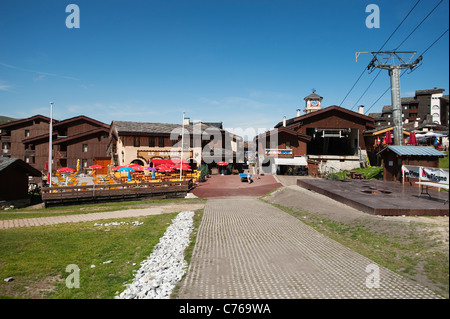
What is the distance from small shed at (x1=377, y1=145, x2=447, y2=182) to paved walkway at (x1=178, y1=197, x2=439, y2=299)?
1293 centimetres

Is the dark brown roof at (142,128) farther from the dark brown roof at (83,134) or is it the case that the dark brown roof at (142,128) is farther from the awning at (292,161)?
the awning at (292,161)

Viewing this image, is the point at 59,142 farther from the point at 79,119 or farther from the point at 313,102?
the point at 313,102

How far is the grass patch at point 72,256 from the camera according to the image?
21.6 ft

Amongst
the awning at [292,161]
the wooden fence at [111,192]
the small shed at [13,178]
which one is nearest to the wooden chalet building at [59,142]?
the small shed at [13,178]

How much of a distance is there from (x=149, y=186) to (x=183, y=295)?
1947cm

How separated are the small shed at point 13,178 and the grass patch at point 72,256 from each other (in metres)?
12.5

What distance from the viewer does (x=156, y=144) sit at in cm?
3828

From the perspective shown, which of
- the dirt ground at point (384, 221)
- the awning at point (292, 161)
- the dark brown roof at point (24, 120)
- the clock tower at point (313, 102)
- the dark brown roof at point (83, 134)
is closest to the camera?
the dirt ground at point (384, 221)

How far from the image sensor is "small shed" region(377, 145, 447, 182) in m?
18.0

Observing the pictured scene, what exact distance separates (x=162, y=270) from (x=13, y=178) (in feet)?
76.8

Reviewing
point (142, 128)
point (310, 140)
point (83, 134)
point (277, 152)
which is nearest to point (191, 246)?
point (277, 152)

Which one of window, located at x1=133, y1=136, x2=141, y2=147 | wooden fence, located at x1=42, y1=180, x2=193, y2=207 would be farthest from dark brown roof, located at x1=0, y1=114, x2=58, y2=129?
wooden fence, located at x1=42, y1=180, x2=193, y2=207
